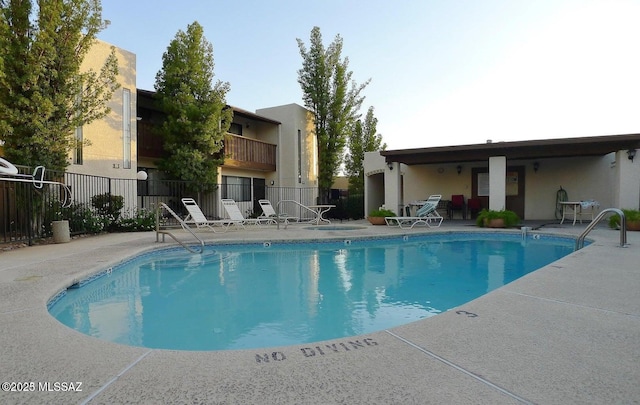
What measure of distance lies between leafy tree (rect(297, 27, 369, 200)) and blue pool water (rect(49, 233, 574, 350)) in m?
10.5

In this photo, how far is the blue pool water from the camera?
4.12 m

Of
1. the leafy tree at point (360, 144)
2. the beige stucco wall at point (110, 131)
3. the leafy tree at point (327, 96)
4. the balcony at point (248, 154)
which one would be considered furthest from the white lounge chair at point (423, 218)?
the leafy tree at point (360, 144)

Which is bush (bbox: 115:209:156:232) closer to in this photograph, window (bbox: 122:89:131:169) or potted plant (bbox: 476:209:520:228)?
window (bbox: 122:89:131:169)

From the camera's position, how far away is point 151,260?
27.0 ft

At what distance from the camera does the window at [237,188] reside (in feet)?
58.4

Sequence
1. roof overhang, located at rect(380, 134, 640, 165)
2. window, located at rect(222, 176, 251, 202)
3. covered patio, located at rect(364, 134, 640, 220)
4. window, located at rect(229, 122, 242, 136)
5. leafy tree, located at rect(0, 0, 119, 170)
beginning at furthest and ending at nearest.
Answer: window, located at rect(229, 122, 242, 136), window, located at rect(222, 176, 251, 202), covered patio, located at rect(364, 134, 640, 220), roof overhang, located at rect(380, 134, 640, 165), leafy tree, located at rect(0, 0, 119, 170)

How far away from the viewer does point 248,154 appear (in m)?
18.1

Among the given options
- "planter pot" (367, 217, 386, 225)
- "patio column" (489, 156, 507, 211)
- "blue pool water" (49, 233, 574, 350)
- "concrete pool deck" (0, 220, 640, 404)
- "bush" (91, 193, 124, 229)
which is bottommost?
"blue pool water" (49, 233, 574, 350)

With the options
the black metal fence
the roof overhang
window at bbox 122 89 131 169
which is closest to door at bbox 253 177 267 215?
the black metal fence

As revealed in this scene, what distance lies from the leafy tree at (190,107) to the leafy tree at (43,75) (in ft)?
14.7

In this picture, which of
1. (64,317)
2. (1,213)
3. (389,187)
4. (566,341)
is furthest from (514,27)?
(1,213)

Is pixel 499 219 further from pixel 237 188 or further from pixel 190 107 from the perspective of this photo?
pixel 190 107

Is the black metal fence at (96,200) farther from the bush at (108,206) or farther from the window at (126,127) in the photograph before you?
the window at (126,127)

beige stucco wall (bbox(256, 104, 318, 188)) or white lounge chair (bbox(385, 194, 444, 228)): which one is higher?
beige stucco wall (bbox(256, 104, 318, 188))
